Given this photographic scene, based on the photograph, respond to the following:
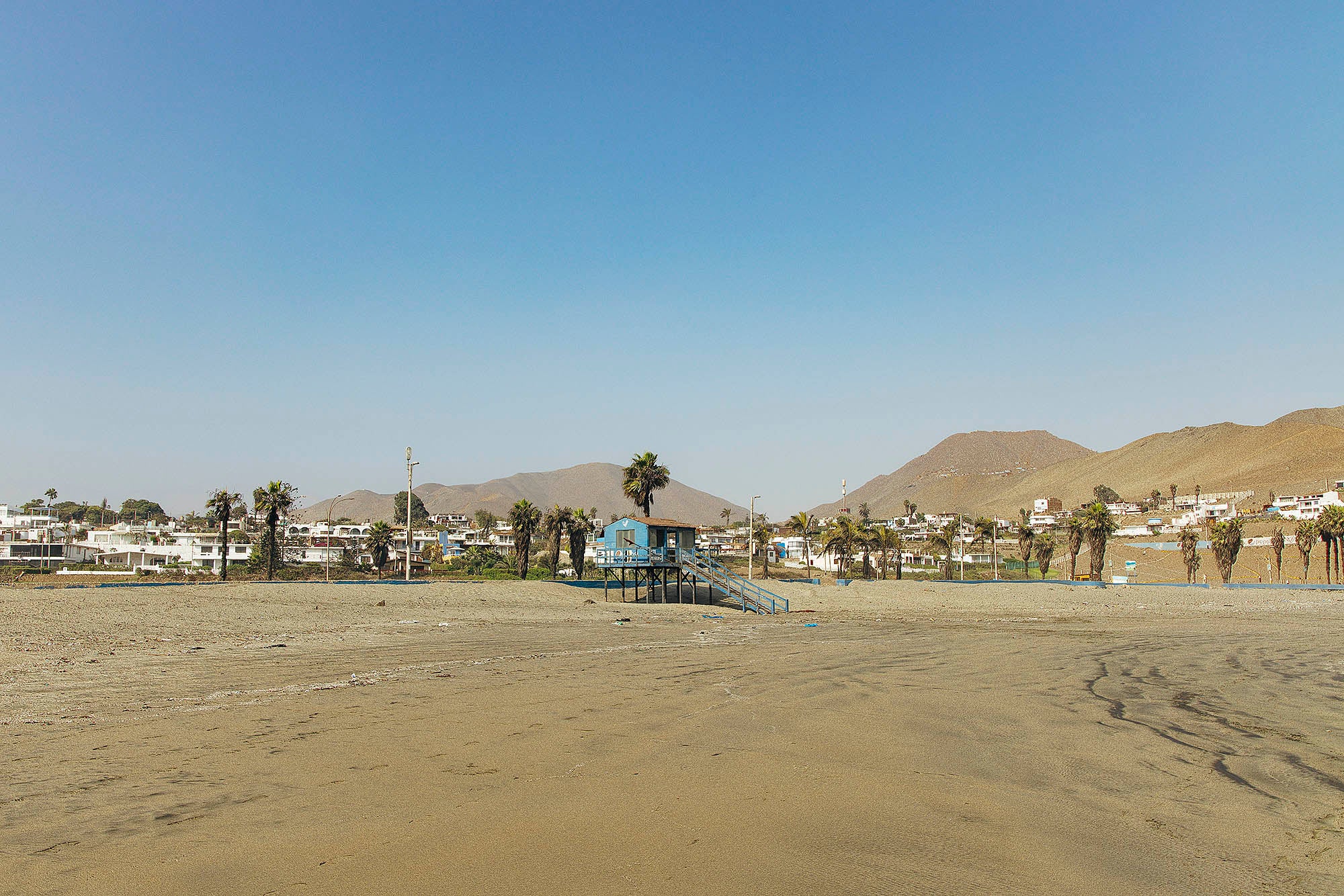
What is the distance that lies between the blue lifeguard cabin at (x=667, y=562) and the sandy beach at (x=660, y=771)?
26.5 meters

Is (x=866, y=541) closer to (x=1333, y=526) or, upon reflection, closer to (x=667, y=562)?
(x=667, y=562)

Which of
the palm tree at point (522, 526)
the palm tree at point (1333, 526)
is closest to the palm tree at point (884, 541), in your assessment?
the palm tree at point (522, 526)

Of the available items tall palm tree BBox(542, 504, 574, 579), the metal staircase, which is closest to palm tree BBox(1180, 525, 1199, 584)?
the metal staircase

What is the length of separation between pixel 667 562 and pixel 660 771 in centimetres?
4039

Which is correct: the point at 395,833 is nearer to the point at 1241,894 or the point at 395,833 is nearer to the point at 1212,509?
the point at 1241,894

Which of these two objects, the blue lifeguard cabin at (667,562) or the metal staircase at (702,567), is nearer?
the metal staircase at (702,567)

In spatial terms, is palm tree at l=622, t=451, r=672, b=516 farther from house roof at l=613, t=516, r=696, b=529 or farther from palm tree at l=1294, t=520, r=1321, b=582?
palm tree at l=1294, t=520, r=1321, b=582

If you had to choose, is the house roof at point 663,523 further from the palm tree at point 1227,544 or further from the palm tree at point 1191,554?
the palm tree at point 1191,554

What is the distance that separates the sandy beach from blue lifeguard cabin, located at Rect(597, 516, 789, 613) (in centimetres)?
2648

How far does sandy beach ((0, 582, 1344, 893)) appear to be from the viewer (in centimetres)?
516

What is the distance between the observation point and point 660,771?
24.5 feet

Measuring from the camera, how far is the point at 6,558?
320 ft

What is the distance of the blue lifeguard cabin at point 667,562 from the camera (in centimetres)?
4503

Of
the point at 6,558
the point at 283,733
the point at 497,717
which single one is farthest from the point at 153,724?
the point at 6,558
